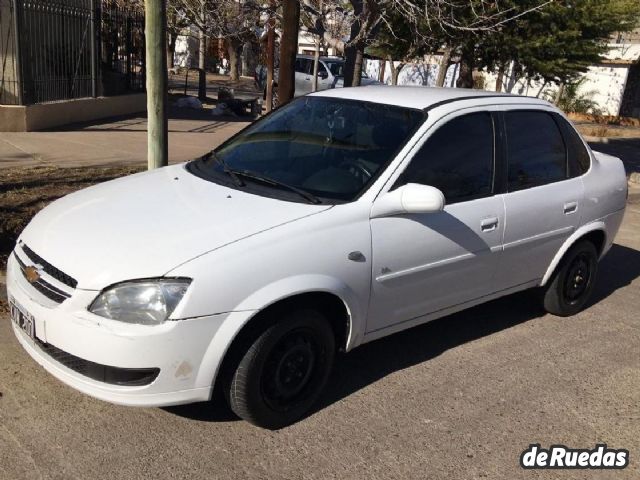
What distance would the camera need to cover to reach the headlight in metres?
3.02

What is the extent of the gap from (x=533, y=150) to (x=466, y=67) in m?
8.41

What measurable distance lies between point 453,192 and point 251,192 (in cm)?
127

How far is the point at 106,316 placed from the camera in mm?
3035

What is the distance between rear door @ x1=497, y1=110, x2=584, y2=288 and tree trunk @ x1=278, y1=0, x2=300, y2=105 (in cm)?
361

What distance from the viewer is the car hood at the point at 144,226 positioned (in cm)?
A: 310

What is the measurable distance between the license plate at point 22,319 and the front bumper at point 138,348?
6 centimetres

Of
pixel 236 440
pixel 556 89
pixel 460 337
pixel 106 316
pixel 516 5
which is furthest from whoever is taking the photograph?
pixel 556 89

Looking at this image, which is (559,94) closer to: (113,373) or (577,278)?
(577,278)

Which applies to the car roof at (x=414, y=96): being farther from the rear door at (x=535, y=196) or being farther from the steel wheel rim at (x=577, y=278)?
the steel wheel rim at (x=577, y=278)

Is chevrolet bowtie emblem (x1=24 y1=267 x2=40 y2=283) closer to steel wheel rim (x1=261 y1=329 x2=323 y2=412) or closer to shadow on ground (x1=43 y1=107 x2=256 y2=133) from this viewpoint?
steel wheel rim (x1=261 y1=329 x2=323 y2=412)

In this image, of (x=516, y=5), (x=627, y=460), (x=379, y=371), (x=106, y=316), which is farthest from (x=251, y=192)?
(x=516, y=5)

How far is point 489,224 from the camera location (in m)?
4.30

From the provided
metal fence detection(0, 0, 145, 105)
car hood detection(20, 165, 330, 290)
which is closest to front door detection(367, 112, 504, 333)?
car hood detection(20, 165, 330, 290)

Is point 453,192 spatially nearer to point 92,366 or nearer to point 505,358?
point 505,358
